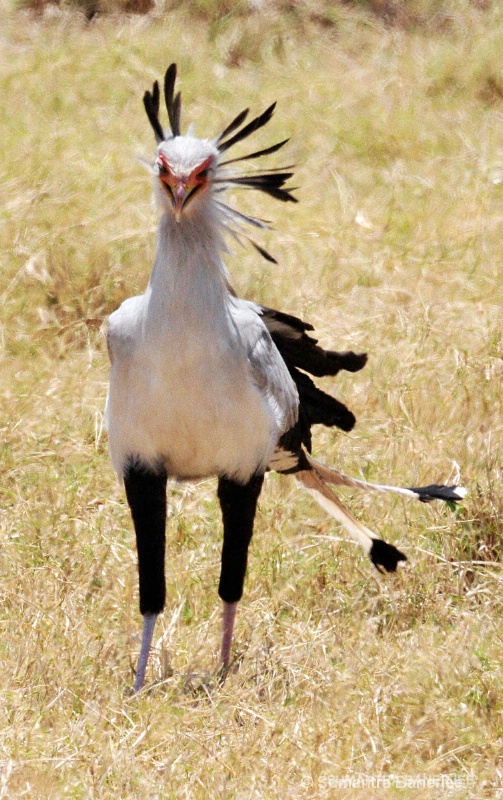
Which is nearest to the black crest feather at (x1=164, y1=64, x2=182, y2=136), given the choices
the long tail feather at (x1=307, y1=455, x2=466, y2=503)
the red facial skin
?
the red facial skin

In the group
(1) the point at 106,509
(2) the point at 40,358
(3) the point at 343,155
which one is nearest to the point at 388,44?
(3) the point at 343,155

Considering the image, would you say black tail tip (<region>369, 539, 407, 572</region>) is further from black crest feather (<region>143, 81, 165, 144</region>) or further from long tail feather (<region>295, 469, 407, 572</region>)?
black crest feather (<region>143, 81, 165, 144</region>)

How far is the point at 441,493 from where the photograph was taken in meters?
4.27

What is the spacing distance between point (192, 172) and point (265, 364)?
0.59 meters

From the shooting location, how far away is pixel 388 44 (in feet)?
32.1

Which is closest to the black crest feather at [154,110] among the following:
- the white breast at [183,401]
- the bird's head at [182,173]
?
the bird's head at [182,173]

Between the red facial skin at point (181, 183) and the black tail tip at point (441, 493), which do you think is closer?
the red facial skin at point (181, 183)

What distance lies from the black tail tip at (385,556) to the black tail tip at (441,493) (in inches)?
9.1

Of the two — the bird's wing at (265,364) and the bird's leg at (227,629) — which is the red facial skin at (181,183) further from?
the bird's leg at (227,629)

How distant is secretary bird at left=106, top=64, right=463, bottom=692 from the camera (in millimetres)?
3393

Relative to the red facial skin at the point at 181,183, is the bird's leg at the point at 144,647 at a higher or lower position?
lower

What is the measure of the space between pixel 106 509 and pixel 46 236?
6.67 feet

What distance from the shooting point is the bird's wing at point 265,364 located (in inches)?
142

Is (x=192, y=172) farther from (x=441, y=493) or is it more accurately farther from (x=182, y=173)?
(x=441, y=493)
